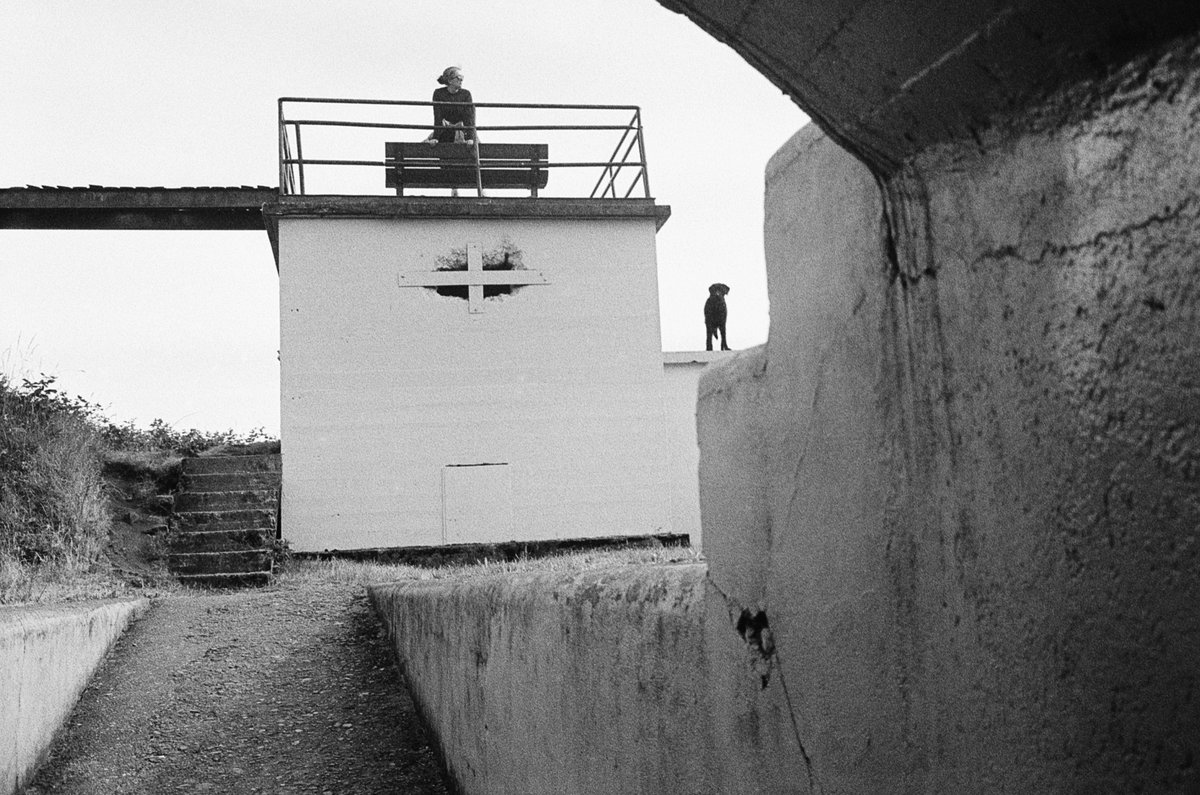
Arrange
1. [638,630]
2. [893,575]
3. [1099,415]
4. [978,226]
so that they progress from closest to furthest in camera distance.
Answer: [1099,415], [978,226], [893,575], [638,630]

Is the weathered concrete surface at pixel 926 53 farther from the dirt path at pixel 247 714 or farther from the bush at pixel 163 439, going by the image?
the bush at pixel 163 439

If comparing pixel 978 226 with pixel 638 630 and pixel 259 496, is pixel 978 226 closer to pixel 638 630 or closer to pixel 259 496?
pixel 638 630

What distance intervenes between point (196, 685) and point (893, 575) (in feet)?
18.9

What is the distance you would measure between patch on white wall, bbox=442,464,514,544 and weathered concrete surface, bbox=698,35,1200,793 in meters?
10.4

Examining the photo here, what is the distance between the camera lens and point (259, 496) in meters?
11.1

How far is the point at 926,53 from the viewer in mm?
1000

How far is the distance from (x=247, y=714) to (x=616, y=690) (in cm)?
418

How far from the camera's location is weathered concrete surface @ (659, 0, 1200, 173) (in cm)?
85

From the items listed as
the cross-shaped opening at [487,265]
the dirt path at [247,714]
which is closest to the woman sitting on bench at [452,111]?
the cross-shaped opening at [487,265]

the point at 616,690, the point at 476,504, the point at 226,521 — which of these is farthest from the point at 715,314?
the point at 616,690

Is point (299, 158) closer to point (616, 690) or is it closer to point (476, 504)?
point (476, 504)

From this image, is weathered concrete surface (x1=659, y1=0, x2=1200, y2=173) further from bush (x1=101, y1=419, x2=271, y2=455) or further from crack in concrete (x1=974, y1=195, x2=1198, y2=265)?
bush (x1=101, y1=419, x2=271, y2=455)

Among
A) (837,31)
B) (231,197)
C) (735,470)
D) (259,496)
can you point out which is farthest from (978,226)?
(231,197)

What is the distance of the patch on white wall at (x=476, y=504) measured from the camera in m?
11.6
